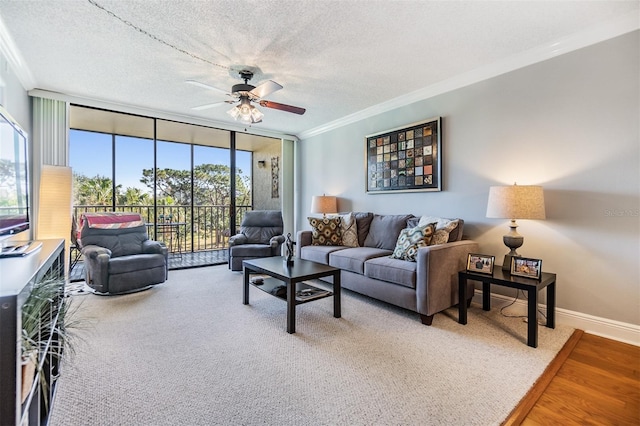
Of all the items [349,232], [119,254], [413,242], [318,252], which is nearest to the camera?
[413,242]

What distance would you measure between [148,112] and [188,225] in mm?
2469

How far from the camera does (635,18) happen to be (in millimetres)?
2219

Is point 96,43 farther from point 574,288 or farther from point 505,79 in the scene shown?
point 574,288

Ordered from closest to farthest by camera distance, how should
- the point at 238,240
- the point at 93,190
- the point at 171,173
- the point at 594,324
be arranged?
the point at 594,324, the point at 238,240, the point at 93,190, the point at 171,173

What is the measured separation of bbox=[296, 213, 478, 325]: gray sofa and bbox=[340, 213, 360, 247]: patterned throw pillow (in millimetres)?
193

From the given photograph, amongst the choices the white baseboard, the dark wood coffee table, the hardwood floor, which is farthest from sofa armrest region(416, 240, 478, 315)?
the hardwood floor

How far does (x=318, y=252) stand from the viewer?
378 cm

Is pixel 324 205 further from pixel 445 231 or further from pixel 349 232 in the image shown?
pixel 445 231

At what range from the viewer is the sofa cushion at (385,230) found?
3.68m

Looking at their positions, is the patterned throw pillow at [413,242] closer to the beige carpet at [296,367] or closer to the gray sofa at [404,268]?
the gray sofa at [404,268]

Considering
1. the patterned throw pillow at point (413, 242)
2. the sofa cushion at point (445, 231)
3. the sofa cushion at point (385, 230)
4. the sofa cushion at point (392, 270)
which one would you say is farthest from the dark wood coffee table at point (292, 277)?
the sofa cushion at point (385, 230)

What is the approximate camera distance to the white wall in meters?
2.31

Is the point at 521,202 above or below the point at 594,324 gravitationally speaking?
above

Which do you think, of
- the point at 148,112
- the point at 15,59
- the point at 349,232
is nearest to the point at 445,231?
the point at 349,232
